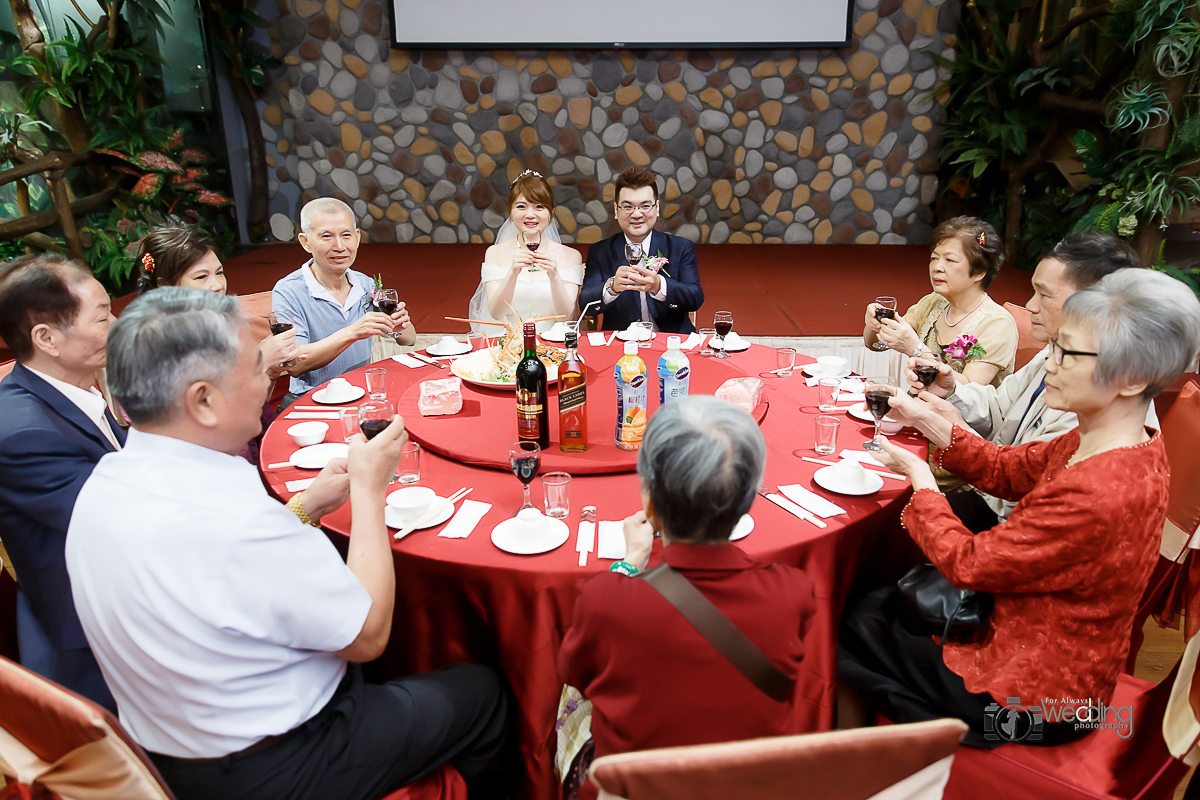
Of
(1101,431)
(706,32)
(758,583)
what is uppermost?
(706,32)

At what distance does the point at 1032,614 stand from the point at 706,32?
6372 millimetres

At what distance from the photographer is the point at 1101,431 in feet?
4.83

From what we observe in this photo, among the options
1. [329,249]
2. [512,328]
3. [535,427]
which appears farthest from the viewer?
[329,249]

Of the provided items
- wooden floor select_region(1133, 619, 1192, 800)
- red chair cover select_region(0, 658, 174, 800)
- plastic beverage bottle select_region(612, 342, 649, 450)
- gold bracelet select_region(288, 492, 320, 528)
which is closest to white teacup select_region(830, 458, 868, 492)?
plastic beverage bottle select_region(612, 342, 649, 450)

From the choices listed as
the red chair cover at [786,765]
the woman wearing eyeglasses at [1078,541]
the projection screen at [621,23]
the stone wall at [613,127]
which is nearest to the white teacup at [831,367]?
the woman wearing eyeglasses at [1078,541]

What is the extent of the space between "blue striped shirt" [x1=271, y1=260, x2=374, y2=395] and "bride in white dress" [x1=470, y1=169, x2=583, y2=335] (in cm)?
67

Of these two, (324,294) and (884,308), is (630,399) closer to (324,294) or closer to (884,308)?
(884,308)

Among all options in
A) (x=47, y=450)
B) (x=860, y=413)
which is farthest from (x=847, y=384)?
(x=47, y=450)

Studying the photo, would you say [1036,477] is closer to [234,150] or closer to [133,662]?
[133,662]

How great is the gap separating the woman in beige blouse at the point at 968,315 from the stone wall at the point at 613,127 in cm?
463

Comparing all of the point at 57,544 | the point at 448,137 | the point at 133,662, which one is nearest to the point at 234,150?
the point at 448,137

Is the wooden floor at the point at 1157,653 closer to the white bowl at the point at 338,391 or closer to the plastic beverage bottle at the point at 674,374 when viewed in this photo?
the plastic beverage bottle at the point at 674,374

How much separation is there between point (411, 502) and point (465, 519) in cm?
13

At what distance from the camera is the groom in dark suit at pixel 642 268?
3.39 meters
